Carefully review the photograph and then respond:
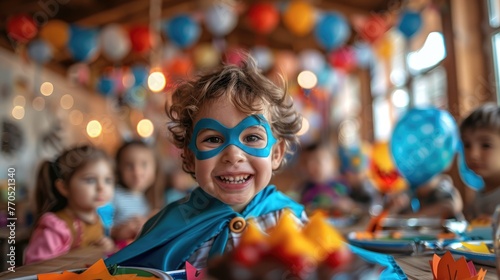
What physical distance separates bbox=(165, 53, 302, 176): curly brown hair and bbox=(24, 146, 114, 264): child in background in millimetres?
665

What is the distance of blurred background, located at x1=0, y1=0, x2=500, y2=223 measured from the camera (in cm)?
351

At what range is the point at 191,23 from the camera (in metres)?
4.40

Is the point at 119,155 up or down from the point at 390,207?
up

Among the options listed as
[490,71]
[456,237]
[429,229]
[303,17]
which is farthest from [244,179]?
[303,17]

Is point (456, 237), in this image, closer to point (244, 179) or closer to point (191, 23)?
point (244, 179)

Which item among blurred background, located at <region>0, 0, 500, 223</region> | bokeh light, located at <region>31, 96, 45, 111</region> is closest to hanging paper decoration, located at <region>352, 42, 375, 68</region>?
blurred background, located at <region>0, 0, 500, 223</region>

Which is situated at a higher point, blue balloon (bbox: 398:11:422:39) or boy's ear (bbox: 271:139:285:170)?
blue balloon (bbox: 398:11:422:39)

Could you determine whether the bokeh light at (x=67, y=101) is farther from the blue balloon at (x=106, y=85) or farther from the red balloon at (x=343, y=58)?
the red balloon at (x=343, y=58)

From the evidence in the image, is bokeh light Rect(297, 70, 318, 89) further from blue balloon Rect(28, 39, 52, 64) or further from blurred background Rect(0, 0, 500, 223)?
blue balloon Rect(28, 39, 52, 64)

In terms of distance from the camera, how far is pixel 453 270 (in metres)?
0.59

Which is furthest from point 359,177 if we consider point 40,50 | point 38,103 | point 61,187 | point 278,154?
point 38,103

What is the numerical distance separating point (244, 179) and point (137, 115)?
5814 mm

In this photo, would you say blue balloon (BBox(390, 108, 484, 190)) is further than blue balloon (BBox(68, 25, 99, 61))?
No

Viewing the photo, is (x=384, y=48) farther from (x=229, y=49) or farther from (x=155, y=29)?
(x=229, y=49)
